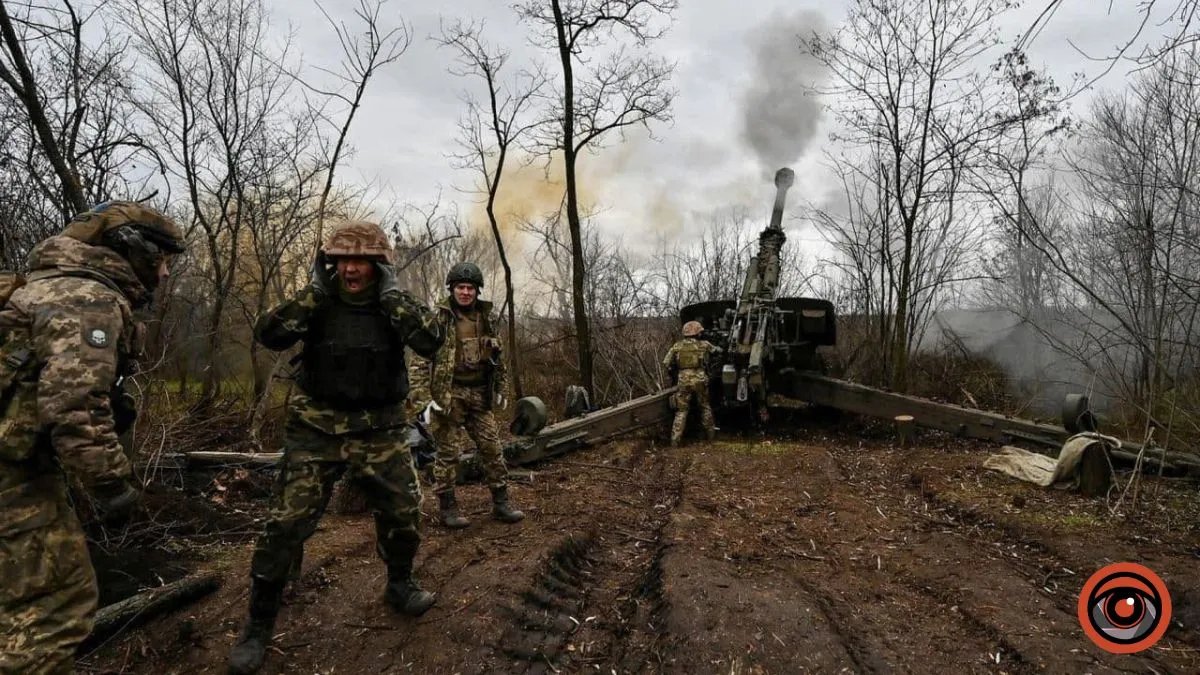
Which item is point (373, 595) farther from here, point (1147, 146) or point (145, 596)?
point (1147, 146)

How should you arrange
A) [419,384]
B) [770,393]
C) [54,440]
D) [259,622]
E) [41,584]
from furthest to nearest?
[770,393], [419,384], [259,622], [41,584], [54,440]

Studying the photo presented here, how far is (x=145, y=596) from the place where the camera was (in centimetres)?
336

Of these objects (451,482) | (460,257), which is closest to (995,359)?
(451,482)

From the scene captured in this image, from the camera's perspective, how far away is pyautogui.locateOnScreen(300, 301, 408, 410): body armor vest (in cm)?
321

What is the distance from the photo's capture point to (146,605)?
10.8ft

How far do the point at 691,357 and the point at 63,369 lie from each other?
289 inches

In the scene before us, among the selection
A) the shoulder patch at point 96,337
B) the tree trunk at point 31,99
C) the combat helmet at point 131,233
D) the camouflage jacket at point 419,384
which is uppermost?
the tree trunk at point 31,99

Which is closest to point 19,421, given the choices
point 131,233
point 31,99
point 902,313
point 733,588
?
point 131,233

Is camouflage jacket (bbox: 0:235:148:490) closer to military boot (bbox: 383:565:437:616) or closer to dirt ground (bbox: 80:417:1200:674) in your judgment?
dirt ground (bbox: 80:417:1200:674)

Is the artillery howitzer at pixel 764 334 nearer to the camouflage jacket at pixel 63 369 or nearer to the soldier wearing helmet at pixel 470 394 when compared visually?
the soldier wearing helmet at pixel 470 394

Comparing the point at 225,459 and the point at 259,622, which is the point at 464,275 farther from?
the point at 225,459

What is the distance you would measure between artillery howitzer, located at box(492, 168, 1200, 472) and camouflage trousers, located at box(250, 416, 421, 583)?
11.5ft

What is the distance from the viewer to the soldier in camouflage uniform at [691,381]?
29.2 ft

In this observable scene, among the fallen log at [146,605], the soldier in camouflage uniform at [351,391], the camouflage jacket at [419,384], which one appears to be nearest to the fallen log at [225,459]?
the camouflage jacket at [419,384]
